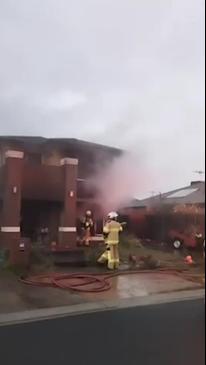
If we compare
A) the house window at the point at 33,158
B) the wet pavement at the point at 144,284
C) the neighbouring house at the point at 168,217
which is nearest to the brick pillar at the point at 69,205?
the house window at the point at 33,158

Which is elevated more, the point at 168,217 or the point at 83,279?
the point at 168,217

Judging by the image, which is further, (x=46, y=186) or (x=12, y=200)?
(x=46, y=186)

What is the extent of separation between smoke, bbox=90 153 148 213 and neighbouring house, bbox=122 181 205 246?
0.06 meters

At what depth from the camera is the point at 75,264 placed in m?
2.65

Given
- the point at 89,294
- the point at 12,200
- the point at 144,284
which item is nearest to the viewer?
the point at 12,200

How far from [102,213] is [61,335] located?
129 cm

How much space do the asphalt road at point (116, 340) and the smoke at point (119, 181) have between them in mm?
757

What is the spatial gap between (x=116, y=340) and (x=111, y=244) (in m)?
0.81

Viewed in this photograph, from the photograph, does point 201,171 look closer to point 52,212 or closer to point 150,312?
point 52,212

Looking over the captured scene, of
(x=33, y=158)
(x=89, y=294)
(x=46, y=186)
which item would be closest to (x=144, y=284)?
(x=89, y=294)

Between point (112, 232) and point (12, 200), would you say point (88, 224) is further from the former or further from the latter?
point (12, 200)

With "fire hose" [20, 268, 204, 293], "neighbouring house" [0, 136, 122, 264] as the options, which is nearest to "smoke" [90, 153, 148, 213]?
"neighbouring house" [0, 136, 122, 264]

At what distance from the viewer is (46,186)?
2354 millimetres

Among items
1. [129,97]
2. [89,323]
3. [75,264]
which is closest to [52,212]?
[75,264]
